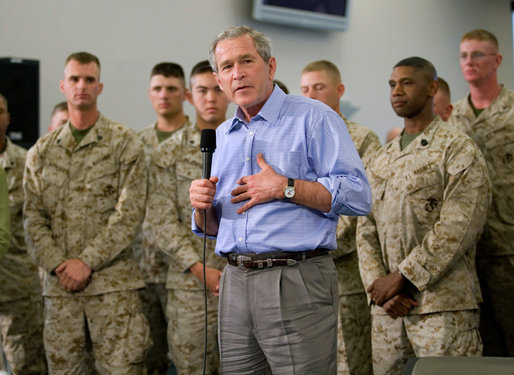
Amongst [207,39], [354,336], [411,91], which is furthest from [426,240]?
[207,39]

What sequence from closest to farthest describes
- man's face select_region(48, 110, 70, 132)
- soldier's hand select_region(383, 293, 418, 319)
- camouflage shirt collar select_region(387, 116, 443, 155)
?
soldier's hand select_region(383, 293, 418, 319), camouflage shirt collar select_region(387, 116, 443, 155), man's face select_region(48, 110, 70, 132)

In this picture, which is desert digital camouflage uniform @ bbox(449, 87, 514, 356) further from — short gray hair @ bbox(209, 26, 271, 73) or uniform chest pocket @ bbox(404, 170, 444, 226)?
short gray hair @ bbox(209, 26, 271, 73)

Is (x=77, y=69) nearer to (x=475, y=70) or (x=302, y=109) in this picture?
(x=302, y=109)

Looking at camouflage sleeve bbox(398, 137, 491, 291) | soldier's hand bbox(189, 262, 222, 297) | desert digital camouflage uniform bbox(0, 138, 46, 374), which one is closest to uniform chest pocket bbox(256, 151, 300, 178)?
camouflage sleeve bbox(398, 137, 491, 291)

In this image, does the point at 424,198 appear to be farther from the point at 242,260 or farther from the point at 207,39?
the point at 207,39

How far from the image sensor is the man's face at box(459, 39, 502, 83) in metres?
3.46

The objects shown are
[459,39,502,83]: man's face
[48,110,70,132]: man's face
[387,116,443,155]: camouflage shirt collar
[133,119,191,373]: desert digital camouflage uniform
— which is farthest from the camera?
[48,110,70,132]: man's face

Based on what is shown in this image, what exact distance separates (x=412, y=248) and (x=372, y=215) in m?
0.28

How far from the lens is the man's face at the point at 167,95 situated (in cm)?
399

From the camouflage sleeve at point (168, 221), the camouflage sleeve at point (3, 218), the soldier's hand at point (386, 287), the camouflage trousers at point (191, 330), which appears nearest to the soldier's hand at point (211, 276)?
the camouflage sleeve at point (168, 221)

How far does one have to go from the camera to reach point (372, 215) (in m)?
2.88

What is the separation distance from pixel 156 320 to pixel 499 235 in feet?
6.16

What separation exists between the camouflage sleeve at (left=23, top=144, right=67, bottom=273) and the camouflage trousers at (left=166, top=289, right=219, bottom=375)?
1.95 feet

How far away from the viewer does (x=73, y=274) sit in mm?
2855
